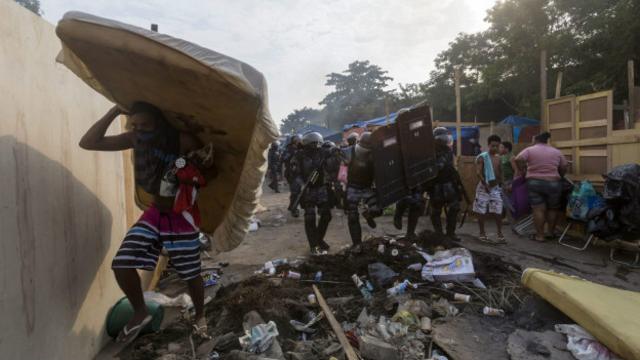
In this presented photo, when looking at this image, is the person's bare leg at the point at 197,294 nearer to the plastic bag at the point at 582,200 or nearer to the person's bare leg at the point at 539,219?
the plastic bag at the point at 582,200

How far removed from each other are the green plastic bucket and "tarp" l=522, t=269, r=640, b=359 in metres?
3.15

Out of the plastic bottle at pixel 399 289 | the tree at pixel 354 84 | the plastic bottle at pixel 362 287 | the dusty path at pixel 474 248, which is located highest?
the tree at pixel 354 84

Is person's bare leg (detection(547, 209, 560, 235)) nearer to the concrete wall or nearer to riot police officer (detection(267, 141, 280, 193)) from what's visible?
the concrete wall

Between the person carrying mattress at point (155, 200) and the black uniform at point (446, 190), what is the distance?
428 cm

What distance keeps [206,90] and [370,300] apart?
2.42 metres

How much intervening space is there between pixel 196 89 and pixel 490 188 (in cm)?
552

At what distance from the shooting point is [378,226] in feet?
26.5

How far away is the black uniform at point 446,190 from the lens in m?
6.20

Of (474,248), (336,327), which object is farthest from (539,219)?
(336,327)

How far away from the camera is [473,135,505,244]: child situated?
6559mm

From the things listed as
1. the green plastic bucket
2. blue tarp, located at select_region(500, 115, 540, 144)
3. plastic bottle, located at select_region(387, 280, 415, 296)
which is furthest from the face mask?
blue tarp, located at select_region(500, 115, 540, 144)

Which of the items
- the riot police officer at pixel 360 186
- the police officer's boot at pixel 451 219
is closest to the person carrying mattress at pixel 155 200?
the riot police officer at pixel 360 186

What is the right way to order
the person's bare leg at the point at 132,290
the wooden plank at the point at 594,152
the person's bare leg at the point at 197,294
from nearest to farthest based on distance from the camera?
the person's bare leg at the point at 132,290
the person's bare leg at the point at 197,294
the wooden plank at the point at 594,152

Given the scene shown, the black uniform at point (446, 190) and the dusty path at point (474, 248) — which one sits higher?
the black uniform at point (446, 190)
